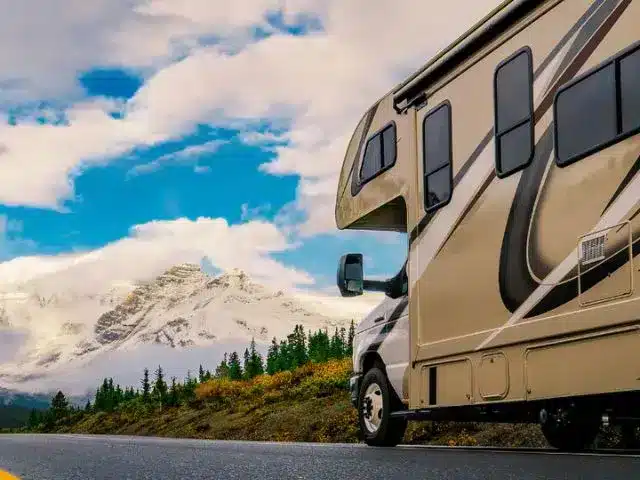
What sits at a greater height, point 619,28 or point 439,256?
point 619,28

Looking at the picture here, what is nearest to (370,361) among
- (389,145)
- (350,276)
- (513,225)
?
(350,276)

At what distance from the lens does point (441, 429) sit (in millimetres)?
14062

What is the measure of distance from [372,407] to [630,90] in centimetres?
487

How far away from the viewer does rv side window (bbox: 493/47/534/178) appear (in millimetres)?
7816

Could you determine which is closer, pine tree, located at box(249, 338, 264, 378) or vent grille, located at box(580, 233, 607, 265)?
vent grille, located at box(580, 233, 607, 265)

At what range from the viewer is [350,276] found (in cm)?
1034

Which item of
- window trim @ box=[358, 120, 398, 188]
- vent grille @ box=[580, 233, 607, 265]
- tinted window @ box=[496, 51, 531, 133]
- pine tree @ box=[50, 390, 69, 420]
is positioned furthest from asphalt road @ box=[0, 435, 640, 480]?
pine tree @ box=[50, 390, 69, 420]

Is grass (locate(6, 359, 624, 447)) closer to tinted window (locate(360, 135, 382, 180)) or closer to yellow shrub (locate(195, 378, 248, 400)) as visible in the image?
yellow shrub (locate(195, 378, 248, 400))

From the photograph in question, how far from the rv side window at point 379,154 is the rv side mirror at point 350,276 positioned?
2.75 ft

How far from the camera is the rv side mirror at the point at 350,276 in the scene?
1031 centimetres

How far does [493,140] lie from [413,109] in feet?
5.27

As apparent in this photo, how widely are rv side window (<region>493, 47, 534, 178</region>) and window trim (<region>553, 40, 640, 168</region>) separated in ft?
1.08

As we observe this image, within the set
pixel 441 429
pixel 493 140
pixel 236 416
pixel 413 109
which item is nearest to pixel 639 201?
pixel 493 140

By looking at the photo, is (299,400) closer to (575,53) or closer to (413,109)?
(413,109)
